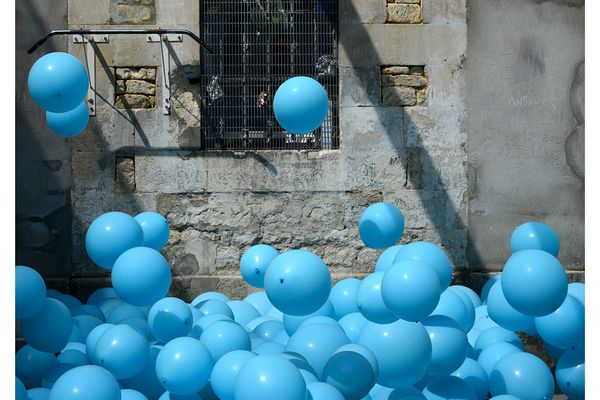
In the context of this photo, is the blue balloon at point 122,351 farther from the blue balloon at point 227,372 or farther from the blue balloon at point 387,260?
the blue balloon at point 387,260

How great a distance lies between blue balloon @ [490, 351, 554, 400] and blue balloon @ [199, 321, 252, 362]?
133 centimetres

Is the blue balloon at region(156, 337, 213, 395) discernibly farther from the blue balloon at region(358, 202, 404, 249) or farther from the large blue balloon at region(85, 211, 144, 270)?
the blue balloon at region(358, 202, 404, 249)

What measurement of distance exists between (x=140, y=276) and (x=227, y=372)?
3.00 feet

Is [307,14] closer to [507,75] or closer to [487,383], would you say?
[507,75]

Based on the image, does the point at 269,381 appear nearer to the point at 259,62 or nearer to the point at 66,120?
the point at 66,120

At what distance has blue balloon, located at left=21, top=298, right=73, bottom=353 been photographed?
3.87 meters

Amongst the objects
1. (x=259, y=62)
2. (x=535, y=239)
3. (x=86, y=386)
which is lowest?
(x=86, y=386)

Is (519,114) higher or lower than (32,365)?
higher

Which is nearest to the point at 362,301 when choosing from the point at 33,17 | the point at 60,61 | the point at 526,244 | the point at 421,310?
the point at 421,310

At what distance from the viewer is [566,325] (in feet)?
13.4

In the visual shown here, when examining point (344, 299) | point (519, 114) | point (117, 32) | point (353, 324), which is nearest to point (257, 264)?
point (344, 299)

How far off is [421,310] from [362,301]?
21.4 inches

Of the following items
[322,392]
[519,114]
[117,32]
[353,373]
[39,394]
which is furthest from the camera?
[519,114]

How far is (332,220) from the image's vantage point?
6.31 metres
